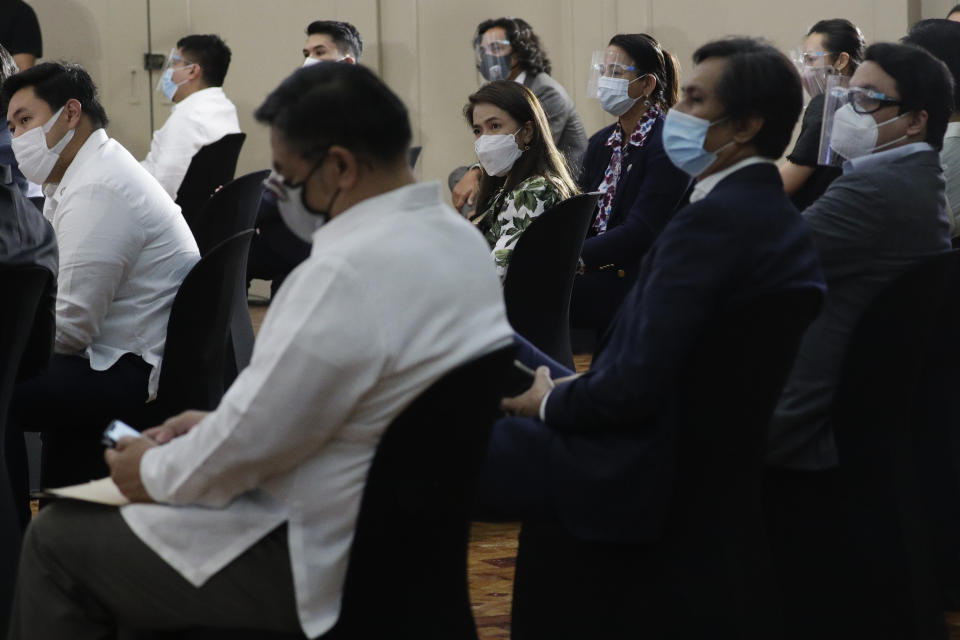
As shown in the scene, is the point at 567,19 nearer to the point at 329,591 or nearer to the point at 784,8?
the point at 784,8

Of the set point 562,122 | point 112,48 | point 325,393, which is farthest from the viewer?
point 112,48

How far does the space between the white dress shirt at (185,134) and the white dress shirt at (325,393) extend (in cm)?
434

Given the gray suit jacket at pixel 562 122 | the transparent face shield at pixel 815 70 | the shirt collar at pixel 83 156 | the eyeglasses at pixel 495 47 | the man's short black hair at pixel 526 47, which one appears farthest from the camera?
the eyeglasses at pixel 495 47

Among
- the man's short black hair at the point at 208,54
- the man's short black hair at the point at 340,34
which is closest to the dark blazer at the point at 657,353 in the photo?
the man's short black hair at the point at 340,34

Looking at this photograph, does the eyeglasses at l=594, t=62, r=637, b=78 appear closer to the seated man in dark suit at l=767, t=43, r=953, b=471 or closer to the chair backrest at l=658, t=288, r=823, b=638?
the seated man in dark suit at l=767, t=43, r=953, b=471

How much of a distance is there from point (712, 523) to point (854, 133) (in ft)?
3.39

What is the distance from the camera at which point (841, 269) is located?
227cm

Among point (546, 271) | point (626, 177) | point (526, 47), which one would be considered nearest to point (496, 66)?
point (526, 47)

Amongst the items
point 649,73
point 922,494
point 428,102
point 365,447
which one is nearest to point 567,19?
point 428,102

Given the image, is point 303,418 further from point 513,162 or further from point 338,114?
point 513,162

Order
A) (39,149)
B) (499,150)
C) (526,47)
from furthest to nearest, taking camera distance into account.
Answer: (526,47) → (499,150) → (39,149)

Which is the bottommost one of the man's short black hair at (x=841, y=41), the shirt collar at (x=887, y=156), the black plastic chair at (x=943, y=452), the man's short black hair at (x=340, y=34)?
the black plastic chair at (x=943, y=452)

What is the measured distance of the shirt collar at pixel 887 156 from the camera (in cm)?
245

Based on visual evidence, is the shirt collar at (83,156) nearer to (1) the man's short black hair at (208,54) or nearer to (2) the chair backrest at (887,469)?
(2) the chair backrest at (887,469)
